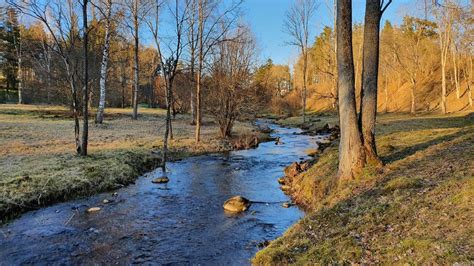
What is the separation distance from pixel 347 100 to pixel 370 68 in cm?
130

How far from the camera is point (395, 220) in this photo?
18.0 feet

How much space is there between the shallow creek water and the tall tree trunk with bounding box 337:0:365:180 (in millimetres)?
1912

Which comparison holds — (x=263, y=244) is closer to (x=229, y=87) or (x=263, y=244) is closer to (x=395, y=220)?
(x=395, y=220)

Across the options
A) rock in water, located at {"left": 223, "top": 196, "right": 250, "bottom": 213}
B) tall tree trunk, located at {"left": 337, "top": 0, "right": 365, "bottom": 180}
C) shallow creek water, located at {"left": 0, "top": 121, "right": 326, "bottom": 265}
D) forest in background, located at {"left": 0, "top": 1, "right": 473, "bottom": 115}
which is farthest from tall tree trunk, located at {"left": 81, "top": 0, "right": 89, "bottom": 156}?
forest in background, located at {"left": 0, "top": 1, "right": 473, "bottom": 115}

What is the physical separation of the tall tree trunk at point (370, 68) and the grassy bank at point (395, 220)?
3.91 feet

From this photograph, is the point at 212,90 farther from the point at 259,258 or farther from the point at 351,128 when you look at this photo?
the point at 259,258

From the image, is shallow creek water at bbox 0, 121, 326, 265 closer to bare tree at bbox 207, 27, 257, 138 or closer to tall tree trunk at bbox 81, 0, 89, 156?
tall tree trunk at bbox 81, 0, 89, 156

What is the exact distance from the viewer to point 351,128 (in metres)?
8.33

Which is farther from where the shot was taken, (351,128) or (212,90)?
(212,90)

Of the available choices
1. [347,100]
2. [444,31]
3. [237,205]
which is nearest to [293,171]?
[237,205]

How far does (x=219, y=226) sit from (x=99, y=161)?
685cm

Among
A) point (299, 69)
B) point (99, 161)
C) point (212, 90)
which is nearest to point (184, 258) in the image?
point (99, 161)

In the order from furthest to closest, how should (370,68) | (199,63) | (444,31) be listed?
(444,31) → (199,63) → (370,68)

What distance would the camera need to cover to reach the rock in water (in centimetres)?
903
